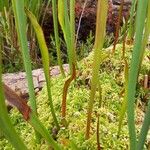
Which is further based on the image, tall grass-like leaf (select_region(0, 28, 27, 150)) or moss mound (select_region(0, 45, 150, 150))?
moss mound (select_region(0, 45, 150, 150))

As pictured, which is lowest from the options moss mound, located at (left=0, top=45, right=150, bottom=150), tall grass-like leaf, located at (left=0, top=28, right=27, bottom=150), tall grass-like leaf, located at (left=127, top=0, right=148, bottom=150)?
moss mound, located at (left=0, top=45, right=150, bottom=150)

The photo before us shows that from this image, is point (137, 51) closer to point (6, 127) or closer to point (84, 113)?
point (6, 127)

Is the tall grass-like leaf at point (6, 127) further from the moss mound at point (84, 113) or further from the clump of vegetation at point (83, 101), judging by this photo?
the moss mound at point (84, 113)

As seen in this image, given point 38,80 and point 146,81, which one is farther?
point 38,80

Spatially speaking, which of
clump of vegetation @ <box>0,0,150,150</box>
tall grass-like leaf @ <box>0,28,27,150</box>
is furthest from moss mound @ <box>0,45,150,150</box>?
tall grass-like leaf @ <box>0,28,27,150</box>

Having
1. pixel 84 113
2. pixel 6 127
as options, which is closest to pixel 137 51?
pixel 6 127

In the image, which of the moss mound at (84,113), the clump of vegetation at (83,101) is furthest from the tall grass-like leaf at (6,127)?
the moss mound at (84,113)

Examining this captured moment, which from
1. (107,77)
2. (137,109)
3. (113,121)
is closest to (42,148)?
(113,121)

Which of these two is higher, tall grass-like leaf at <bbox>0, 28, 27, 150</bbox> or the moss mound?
tall grass-like leaf at <bbox>0, 28, 27, 150</bbox>

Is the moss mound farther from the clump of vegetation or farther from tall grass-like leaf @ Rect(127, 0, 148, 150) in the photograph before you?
tall grass-like leaf @ Rect(127, 0, 148, 150)

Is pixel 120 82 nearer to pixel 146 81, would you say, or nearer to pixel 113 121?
pixel 146 81

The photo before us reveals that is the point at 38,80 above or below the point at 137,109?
below
